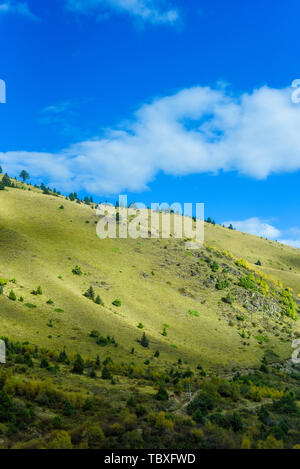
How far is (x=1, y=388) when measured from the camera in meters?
23.0

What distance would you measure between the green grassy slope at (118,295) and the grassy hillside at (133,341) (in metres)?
0.31

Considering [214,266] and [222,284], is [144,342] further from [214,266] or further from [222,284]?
[214,266]

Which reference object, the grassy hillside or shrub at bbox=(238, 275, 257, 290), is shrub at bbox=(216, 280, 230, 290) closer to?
the grassy hillside

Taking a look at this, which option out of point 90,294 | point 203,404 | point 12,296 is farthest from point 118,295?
point 203,404

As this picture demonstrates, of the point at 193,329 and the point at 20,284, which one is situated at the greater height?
the point at 20,284

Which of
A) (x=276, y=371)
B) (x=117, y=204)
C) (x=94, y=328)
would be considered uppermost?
(x=117, y=204)

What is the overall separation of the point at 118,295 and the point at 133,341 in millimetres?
17560

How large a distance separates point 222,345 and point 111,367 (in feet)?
96.2

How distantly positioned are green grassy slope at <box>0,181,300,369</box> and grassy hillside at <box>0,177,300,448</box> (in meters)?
0.31

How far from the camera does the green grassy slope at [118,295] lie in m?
46.3

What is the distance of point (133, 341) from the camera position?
48.7 m

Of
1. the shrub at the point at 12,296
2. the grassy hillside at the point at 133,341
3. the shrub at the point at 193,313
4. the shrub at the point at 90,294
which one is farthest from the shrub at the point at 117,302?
the shrub at the point at 12,296

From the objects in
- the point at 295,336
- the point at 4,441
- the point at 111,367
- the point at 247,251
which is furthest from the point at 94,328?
the point at 247,251

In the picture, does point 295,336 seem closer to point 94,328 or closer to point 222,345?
point 222,345
